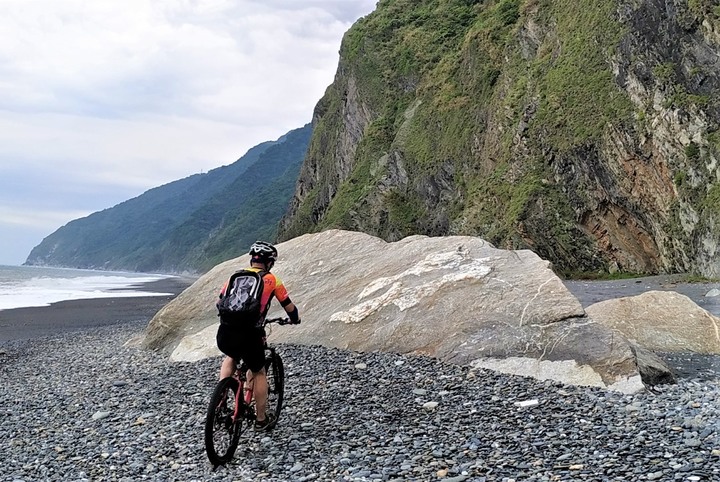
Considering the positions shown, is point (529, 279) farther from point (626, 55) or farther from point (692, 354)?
point (626, 55)

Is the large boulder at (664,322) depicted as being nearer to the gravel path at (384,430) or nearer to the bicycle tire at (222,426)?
the gravel path at (384,430)

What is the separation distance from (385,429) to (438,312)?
4096mm

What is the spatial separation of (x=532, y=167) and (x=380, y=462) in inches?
1722

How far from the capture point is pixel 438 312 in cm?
1166

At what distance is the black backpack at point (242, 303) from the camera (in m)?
7.16

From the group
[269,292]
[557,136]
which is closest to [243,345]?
[269,292]

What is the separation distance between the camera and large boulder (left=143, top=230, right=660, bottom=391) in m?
9.84

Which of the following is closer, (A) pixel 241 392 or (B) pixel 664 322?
(A) pixel 241 392

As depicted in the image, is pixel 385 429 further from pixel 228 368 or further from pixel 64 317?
pixel 64 317

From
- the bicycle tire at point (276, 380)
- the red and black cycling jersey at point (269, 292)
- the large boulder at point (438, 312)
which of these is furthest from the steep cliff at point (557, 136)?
the red and black cycling jersey at point (269, 292)

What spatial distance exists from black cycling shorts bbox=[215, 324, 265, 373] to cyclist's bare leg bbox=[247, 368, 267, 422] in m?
0.10

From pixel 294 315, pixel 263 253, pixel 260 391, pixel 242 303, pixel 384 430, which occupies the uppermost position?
pixel 263 253

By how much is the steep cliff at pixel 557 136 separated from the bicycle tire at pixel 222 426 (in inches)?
1265

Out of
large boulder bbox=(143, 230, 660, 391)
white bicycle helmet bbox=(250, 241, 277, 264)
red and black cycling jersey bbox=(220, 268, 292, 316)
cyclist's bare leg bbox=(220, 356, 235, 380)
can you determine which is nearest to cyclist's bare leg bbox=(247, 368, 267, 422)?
cyclist's bare leg bbox=(220, 356, 235, 380)
